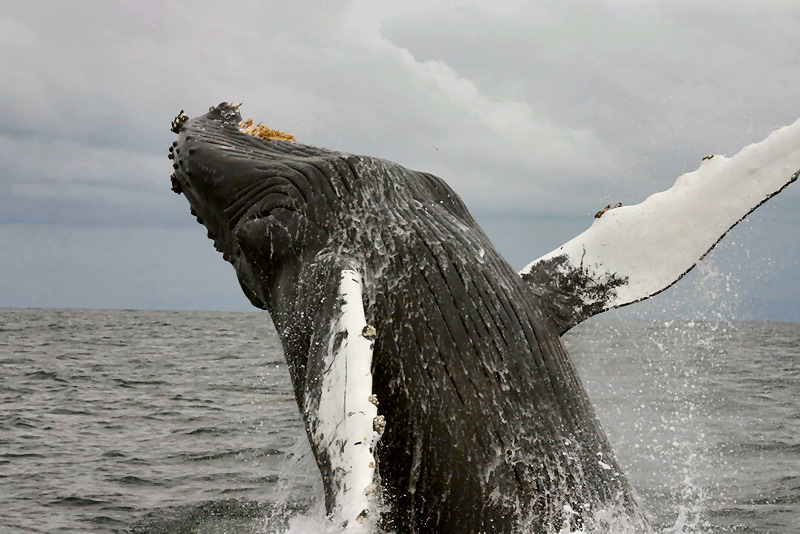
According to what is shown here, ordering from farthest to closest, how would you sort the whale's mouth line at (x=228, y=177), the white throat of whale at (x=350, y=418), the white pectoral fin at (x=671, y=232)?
the white pectoral fin at (x=671, y=232) < the whale's mouth line at (x=228, y=177) < the white throat of whale at (x=350, y=418)

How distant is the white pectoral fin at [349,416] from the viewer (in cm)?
335

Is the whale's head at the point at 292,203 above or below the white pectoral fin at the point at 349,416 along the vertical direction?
above

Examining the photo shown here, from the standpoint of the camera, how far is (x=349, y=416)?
352 cm

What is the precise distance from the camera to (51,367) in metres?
27.3

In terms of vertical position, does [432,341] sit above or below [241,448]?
above

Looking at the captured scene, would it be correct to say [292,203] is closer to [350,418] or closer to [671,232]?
[350,418]

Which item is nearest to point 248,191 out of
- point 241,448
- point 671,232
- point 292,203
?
point 292,203

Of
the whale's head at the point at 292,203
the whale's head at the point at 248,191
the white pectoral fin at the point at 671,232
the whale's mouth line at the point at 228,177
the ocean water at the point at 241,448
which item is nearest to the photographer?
the whale's head at the point at 292,203

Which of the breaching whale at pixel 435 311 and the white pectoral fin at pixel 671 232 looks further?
the white pectoral fin at pixel 671 232

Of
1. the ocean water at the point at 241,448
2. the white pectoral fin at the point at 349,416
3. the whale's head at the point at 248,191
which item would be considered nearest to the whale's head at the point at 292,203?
the whale's head at the point at 248,191

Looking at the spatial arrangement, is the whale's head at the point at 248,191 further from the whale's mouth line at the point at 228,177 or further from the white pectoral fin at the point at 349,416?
the white pectoral fin at the point at 349,416

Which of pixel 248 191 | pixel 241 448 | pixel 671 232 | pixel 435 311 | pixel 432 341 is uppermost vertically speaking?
pixel 248 191

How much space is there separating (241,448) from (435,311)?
9.06m

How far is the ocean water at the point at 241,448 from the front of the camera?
855 cm
